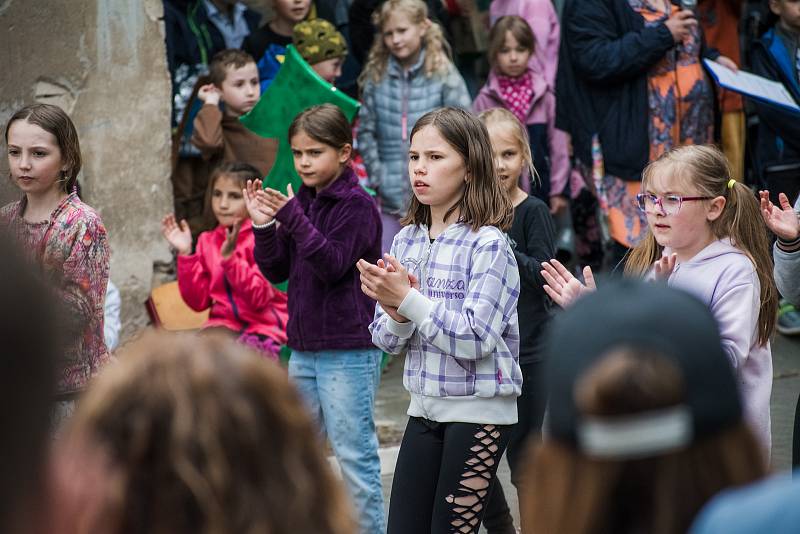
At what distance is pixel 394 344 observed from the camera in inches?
151

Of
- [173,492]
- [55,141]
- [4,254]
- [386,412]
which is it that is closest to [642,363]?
[173,492]

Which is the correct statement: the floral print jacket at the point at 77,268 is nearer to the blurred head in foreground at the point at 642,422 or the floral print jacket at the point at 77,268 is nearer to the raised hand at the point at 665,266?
the raised hand at the point at 665,266

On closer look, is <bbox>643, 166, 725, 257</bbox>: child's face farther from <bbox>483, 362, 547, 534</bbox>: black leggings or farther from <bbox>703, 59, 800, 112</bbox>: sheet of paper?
Result: <bbox>703, 59, 800, 112</bbox>: sheet of paper

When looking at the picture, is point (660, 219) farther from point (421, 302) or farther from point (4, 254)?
point (4, 254)

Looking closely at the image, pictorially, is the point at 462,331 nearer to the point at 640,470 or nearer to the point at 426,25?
the point at 640,470

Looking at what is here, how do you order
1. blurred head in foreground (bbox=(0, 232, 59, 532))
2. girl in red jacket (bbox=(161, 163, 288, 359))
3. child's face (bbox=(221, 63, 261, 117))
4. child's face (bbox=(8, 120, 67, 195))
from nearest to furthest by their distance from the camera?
blurred head in foreground (bbox=(0, 232, 59, 532)), child's face (bbox=(8, 120, 67, 195)), girl in red jacket (bbox=(161, 163, 288, 359)), child's face (bbox=(221, 63, 261, 117))

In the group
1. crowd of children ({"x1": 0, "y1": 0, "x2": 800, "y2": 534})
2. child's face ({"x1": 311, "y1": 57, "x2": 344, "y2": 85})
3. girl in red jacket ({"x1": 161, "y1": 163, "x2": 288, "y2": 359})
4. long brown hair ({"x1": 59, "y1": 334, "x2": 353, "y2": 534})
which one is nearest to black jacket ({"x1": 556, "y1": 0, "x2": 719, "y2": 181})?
crowd of children ({"x1": 0, "y1": 0, "x2": 800, "y2": 534})

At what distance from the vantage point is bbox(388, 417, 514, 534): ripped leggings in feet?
12.0

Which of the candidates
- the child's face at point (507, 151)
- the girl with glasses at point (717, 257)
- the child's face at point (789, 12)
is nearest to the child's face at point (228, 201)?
the child's face at point (507, 151)

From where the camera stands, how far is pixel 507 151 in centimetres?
484

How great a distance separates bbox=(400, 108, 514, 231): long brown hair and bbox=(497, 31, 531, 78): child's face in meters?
2.96

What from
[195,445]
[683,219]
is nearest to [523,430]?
[683,219]

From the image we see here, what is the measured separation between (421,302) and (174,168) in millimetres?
3273

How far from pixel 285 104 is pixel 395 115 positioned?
2.37 ft
